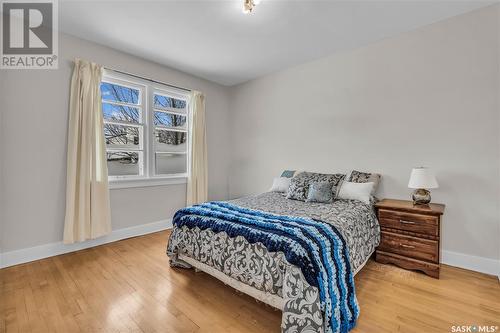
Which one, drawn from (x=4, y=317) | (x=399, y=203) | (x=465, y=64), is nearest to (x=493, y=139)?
(x=465, y=64)

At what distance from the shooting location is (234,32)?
269 cm

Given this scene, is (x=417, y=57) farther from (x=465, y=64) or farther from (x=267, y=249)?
(x=267, y=249)

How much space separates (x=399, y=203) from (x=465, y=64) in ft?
5.29

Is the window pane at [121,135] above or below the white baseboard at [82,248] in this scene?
above

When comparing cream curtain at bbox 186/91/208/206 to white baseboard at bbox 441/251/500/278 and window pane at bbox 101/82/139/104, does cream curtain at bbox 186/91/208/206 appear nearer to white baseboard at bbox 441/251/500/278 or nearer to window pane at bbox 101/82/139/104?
window pane at bbox 101/82/139/104

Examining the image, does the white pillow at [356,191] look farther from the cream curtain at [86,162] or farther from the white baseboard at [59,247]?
the cream curtain at [86,162]

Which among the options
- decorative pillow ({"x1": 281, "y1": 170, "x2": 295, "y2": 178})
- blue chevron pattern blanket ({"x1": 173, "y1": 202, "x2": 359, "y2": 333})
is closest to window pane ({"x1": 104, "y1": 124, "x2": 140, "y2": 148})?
blue chevron pattern blanket ({"x1": 173, "y1": 202, "x2": 359, "y2": 333})

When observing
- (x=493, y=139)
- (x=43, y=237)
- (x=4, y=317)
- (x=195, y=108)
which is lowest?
(x=4, y=317)

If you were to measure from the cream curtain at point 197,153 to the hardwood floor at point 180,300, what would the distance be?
1635 millimetres

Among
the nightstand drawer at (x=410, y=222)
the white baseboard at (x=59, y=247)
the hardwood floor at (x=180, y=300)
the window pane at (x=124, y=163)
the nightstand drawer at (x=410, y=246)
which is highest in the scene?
the window pane at (x=124, y=163)

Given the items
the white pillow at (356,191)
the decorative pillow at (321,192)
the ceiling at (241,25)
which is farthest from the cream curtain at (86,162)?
the white pillow at (356,191)

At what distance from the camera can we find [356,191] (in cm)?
266

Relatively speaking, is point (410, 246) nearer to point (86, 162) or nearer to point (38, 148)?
point (86, 162)

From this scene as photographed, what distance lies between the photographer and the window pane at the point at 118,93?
3.13 metres
